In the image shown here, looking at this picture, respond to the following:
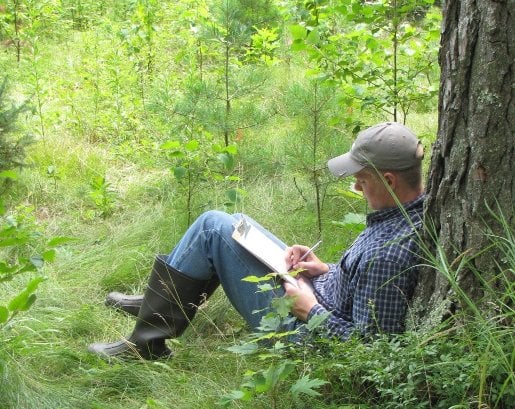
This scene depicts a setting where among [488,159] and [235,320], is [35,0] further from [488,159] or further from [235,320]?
[488,159]

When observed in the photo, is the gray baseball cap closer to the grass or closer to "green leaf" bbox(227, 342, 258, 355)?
the grass

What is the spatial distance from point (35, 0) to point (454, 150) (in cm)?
686

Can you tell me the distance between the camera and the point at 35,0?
823cm

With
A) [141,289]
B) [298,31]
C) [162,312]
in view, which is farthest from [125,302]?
[298,31]

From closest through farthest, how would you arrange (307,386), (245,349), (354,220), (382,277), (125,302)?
(307,386) < (245,349) < (382,277) < (354,220) < (125,302)

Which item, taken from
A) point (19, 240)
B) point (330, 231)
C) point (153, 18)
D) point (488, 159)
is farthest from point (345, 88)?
point (153, 18)

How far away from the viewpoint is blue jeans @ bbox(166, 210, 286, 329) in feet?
9.72

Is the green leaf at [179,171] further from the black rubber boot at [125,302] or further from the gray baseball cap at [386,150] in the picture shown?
the gray baseball cap at [386,150]

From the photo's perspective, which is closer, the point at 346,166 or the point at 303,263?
the point at 346,166

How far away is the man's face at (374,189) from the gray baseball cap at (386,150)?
3 centimetres

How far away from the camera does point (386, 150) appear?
2.68 meters

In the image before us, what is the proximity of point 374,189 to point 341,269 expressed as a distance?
29 cm

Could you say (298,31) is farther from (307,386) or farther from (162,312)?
(307,386)

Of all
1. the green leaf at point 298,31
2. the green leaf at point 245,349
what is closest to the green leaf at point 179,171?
the green leaf at point 298,31
